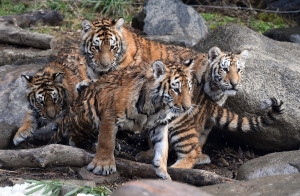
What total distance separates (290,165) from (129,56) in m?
2.14

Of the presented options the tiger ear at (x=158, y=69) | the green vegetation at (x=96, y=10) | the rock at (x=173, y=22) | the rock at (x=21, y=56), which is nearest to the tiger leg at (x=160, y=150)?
the tiger ear at (x=158, y=69)

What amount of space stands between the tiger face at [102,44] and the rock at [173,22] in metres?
2.10

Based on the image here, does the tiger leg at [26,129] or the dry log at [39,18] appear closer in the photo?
the tiger leg at [26,129]

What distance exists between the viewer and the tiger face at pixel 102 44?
243 inches

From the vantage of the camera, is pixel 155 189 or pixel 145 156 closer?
pixel 155 189

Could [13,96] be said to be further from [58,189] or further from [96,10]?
[96,10]

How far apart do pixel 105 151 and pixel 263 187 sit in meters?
1.48

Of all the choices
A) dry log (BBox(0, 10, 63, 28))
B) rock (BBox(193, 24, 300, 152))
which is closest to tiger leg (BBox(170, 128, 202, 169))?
rock (BBox(193, 24, 300, 152))

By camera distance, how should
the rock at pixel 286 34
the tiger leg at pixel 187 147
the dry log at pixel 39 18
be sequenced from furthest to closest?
1. the dry log at pixel 39 18
2. the rock at pixel 286 34
3. the tiger leg at pixel 187 147

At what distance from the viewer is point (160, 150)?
520cm

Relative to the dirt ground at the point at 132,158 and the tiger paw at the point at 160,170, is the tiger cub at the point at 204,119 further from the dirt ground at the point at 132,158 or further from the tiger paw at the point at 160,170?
the tiger paw at the point at 160,170

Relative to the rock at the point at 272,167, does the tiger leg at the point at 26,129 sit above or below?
below

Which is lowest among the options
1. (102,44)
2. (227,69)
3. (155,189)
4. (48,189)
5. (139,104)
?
(48,189)

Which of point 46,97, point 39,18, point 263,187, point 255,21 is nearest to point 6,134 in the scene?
point 46,97
